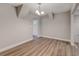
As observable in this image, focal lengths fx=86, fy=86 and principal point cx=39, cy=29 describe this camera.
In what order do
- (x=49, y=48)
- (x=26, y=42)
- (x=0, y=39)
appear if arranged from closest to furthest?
1. (x=49, y=48)
2. (x=26, y=42)
3. (x=0, y=39)

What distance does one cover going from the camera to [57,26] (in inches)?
70.6

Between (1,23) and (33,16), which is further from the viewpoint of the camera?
(1,23)

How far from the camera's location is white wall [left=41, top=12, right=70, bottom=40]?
176 centimetres

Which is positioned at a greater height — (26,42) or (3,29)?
(3,29)

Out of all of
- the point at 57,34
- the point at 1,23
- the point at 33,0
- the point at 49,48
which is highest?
the point at 33,0

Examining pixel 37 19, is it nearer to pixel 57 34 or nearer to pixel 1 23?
pixel 57 34

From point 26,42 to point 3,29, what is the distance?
1359 millimetres

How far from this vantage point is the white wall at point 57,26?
176cm

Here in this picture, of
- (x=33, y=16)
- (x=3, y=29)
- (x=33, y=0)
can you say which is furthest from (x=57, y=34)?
(x=3, y=29)

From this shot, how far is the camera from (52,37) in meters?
1.80

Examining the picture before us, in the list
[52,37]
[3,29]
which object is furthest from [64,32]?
[3,29]

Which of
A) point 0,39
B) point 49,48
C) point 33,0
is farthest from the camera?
point 0,39

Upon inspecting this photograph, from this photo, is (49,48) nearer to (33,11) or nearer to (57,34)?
(57,34)

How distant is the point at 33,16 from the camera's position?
5.84 ft
